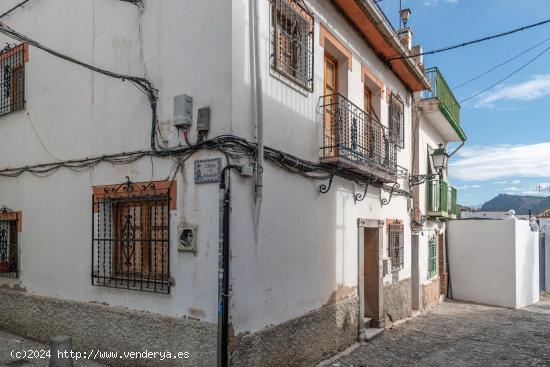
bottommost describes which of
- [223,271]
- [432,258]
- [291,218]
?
[432,258]

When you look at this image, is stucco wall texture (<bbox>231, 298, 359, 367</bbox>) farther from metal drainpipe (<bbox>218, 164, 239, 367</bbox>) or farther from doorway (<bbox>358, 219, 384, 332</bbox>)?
doorway (<bbox>358, 219, 384, 332</bbox>)

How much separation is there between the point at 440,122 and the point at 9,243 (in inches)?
453

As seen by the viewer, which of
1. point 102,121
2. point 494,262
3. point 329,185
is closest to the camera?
point 102,121

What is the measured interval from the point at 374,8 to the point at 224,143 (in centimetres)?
449

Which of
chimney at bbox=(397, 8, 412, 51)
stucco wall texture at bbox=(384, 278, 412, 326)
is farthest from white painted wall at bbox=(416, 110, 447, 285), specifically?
chimney at bbox=(397, 8, 412, 51)

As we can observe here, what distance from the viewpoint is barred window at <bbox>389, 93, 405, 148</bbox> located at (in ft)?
32.3

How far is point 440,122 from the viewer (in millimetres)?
13359

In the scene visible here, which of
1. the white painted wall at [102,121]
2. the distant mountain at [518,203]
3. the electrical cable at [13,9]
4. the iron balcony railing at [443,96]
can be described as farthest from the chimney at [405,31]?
the distant mountain at [518,203]

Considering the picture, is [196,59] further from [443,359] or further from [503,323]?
[503,323]

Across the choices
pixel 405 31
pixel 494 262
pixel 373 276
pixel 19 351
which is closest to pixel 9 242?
pixel 19 351

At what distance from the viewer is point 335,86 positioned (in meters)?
7.70

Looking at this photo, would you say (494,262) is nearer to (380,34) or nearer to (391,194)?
(391,194)

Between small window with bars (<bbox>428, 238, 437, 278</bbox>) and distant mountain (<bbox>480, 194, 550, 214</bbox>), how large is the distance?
29.5 metres

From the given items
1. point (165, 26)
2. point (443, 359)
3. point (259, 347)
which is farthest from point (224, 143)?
point (443, 359)
